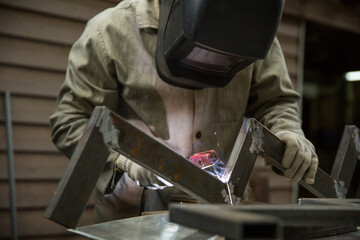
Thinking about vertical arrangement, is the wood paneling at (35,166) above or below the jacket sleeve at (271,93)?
below

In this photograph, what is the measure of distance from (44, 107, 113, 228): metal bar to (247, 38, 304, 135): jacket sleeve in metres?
0.86

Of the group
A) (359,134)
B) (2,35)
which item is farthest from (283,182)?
(2,35)

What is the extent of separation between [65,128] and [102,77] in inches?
9.4

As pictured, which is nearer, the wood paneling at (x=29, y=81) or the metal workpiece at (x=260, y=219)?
the metal workpiece at (x=260, y=219)

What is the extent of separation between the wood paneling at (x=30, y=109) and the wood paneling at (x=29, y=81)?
1.6 inches

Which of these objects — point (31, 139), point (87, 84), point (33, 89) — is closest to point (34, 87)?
point (33, 89)

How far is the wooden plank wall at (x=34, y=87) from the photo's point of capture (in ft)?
7.62

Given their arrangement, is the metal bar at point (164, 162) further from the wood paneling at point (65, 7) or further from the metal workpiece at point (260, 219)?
the wood paneling at point (65, 7)

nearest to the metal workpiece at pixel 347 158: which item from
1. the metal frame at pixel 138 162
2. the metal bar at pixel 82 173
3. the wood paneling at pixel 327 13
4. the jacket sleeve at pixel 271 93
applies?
the jacket sleeve at pixel 271 93

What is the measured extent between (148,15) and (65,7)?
1.24m

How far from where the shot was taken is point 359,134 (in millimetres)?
1523

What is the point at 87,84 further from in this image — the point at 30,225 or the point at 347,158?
the point at 30,225

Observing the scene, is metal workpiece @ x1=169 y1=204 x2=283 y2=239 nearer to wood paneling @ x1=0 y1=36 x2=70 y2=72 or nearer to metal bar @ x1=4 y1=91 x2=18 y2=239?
metal bar @ x1=4 y1=91 x2=18 y2=239

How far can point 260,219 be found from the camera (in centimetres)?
52
